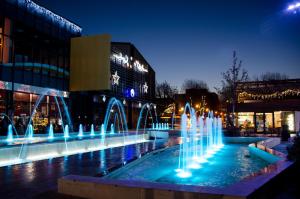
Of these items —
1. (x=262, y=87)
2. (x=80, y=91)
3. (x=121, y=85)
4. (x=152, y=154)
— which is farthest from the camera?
(x=121, y=85)

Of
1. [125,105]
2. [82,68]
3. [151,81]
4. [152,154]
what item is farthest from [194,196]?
[151,81]

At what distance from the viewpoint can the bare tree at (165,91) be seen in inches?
3374

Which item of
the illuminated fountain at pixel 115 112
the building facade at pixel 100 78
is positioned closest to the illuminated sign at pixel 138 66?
the building facade at pixel 100 78

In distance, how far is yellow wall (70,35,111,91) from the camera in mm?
32875

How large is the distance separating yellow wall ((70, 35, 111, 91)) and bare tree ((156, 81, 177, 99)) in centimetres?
5223

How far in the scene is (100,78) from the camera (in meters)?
33.1

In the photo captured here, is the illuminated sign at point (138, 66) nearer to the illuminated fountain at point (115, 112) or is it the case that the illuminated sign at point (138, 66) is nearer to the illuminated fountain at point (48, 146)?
the illuminated fountain at point (115, 112)

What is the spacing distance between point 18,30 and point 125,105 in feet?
65.0

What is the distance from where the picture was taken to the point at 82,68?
33844mm

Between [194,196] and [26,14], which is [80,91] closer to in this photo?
[26,14]

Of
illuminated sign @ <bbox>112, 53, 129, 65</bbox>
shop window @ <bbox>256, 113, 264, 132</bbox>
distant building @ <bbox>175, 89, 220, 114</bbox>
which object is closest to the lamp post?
shop window @ <bbox>256, 113, 264, 132</bbox>

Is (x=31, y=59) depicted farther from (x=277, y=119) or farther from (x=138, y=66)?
(x=277, y=119)

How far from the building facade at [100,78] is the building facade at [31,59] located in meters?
1.49

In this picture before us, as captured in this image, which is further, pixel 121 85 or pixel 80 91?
pixel 121 85
